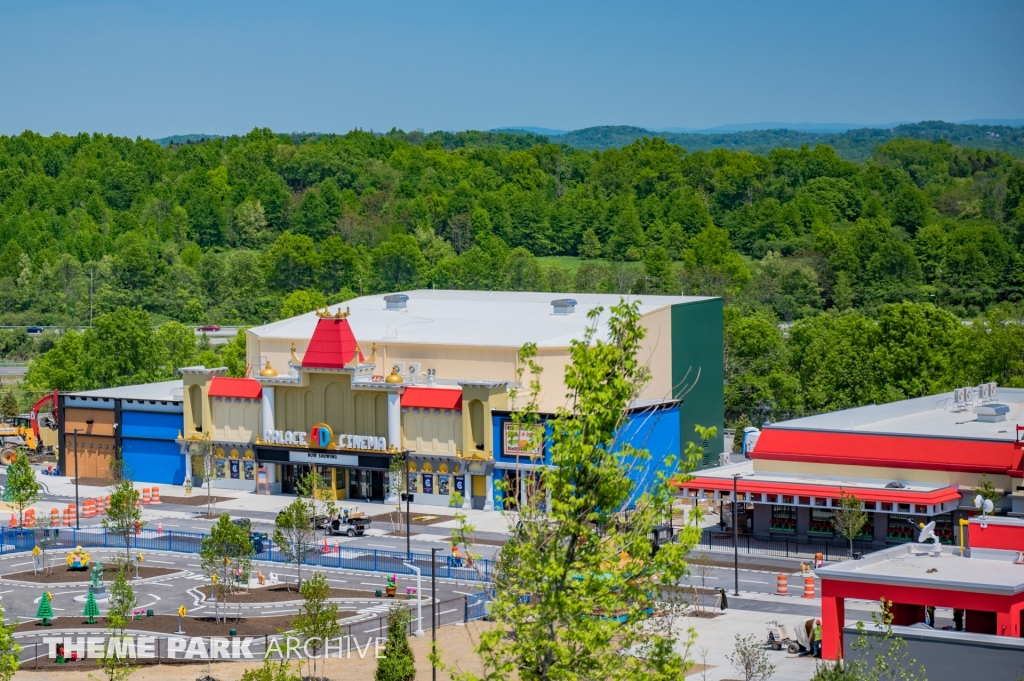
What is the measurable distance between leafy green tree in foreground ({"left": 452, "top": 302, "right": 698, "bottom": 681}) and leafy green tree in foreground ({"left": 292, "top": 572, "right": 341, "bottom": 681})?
23342 millimetres

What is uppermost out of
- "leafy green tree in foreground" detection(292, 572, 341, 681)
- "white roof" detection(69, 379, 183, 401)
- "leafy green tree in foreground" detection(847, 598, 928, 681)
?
"white roof" detection(69, 379, 183, 401)

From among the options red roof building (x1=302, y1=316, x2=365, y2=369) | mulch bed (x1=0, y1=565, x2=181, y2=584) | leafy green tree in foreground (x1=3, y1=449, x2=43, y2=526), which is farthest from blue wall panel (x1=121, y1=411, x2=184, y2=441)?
mulch bed (x1=0, y1=565, x2=181, y2=584)

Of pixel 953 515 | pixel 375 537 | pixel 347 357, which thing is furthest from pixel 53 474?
pixel 953 515

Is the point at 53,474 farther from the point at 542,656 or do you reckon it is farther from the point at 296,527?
the point at 542,656

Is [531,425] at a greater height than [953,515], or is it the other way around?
[531,425]

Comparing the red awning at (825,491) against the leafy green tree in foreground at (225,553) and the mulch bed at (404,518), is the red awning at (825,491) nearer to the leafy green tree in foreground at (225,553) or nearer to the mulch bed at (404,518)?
the mulch bed at (404,518)

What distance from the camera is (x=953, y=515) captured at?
261ft

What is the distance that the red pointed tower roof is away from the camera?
99375 mm

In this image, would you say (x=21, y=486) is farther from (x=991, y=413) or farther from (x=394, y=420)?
(x=991, y=413)

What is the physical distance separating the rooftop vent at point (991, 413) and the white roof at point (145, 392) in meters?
47.3

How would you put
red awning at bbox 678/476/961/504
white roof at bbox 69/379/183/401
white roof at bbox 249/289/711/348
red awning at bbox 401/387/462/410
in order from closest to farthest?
red awning at bbox 678/476/961/504 < red awning at bbox 401/387/462/410 < white roof at bbox 249/289/711/348 < white roof at bbox 69/379/183/401

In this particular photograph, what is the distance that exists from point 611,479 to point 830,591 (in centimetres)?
2210

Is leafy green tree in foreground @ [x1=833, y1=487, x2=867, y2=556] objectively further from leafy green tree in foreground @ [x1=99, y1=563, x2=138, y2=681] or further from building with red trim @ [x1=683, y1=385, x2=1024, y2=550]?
leafy green tree in foreground @ [x1=99, y1=563, x2=138, y2=681]

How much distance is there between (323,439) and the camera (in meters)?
98.8
